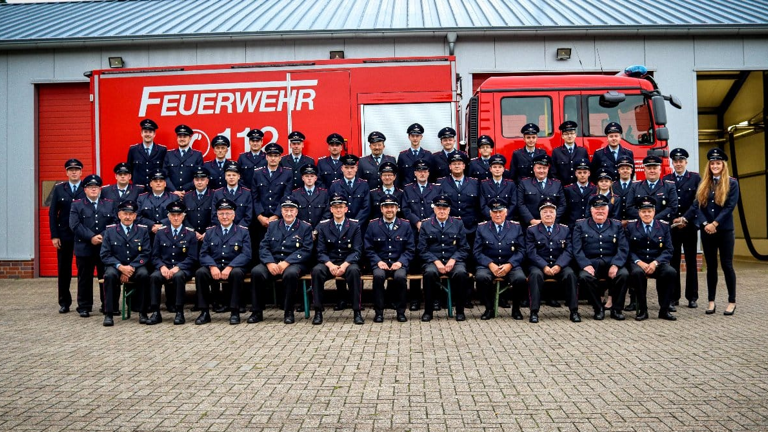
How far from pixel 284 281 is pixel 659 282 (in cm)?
449

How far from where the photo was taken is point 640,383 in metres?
4.79

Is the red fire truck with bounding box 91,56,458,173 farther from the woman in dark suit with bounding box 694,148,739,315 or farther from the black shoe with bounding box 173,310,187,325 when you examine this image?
the woman in dark suit with bounding box 694,148,739,315

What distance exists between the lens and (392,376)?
5.10 metres

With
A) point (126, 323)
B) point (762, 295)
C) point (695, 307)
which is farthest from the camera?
point (762, 295)

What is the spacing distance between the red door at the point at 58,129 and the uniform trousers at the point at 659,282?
11984 mm

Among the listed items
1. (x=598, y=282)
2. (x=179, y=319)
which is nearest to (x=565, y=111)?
(x=598, y=282)

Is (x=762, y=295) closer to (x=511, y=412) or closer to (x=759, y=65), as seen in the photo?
(x=759, y=65)

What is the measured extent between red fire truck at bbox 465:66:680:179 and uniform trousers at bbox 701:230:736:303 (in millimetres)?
1509

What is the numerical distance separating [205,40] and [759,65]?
11.9 metres

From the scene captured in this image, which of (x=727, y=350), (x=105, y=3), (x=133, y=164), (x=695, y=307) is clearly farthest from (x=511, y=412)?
(x=105, y=3)

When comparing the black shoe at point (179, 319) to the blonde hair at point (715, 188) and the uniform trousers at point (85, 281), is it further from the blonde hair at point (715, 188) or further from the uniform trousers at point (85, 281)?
the blonde hair at point (715, 188)

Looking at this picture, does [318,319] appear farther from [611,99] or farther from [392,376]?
[611,99]

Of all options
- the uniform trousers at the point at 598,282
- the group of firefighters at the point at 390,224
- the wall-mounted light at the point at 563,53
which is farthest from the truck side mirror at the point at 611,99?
the wall-mounted light at the point at 563,53

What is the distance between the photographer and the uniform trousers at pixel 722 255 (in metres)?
8.04
